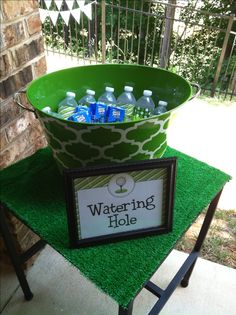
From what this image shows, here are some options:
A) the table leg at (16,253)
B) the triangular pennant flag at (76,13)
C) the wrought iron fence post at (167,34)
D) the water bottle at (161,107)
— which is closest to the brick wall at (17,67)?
the table leg at (16,253)

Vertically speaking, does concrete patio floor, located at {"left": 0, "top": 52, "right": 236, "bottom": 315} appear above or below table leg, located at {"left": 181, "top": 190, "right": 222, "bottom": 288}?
below

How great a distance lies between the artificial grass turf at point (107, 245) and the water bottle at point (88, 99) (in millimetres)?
212

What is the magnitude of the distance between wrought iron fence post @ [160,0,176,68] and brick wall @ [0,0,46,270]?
2.65m

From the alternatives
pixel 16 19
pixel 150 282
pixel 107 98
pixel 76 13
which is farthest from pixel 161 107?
pixel 76 13

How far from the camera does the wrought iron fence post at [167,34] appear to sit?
3.51 meters

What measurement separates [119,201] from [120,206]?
1 centimetres

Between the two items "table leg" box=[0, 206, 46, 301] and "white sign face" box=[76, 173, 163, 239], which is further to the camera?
"table leg" box=[0, 206, 46, 301]

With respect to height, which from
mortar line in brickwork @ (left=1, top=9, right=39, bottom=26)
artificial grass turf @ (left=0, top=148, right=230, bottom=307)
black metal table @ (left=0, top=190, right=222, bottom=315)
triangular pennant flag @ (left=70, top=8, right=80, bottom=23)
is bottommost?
black metal table @ (left=0, top=190, right=222, bottom=315)

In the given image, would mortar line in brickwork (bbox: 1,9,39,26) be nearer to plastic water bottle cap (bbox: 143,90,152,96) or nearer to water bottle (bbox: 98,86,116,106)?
water bottle (bbox: 98,86,116,106)

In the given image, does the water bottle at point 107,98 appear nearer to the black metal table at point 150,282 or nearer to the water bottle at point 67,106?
the water bottle at point 67,106

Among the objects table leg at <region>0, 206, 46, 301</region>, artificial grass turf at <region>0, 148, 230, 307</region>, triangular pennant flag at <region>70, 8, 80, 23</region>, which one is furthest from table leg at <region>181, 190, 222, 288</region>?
triangular pennant flag at <region>70, 8, 80, 23</region>

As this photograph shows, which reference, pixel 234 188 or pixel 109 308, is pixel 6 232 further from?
pixel 234 188

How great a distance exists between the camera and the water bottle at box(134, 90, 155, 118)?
923 millimetres

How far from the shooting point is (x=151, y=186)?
0.72 metres
